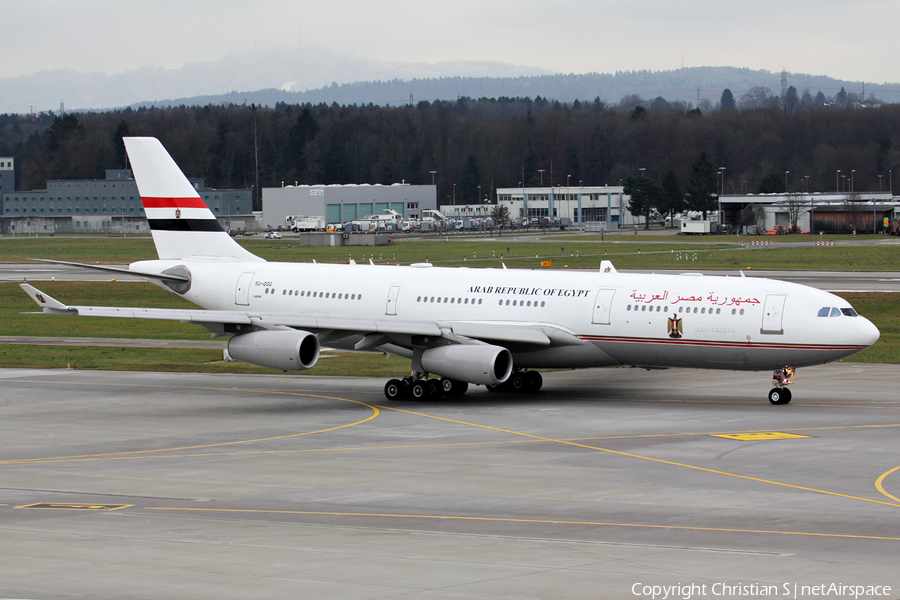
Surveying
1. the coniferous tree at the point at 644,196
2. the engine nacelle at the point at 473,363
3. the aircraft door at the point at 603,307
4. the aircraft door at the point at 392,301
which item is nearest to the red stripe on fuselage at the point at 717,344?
the aircraft door at the point at 603,307

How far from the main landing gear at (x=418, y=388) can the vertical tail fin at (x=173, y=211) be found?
10945 mm

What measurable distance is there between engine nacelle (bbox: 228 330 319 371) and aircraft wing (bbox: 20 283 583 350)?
65cm

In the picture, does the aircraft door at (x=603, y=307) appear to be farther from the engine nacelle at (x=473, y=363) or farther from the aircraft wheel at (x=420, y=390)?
the aircraft wheel at (x=420, y=390)

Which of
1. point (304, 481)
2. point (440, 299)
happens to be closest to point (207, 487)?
point (304, 481)

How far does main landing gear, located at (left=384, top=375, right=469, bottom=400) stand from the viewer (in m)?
36.3

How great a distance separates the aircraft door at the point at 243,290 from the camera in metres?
41.5

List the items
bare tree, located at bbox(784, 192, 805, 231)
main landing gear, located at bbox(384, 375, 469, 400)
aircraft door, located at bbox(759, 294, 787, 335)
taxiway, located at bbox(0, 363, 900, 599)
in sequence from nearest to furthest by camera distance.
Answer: taxiway, located at bbox(0, 363, 900, 599) < aircraft door, located at bbox(759, 294, 787, 335) < main landing gear, located at bbox(384, 375, 469, 400) < bare tree, located at bbox(784, 192, 805, 231)

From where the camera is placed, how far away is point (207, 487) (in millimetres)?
23219

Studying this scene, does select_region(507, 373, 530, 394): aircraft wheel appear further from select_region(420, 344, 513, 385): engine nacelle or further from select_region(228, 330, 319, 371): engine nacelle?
select_region(228, 330, 319, 371): engine nacelle

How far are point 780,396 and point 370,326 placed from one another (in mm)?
13546

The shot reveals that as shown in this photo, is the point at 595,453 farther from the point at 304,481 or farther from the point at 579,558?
the point at 579,558

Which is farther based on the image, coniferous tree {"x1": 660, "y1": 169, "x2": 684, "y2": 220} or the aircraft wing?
coniferous tree {"x1": 660, "y1": 169, "x2": 684, "y2": 220}

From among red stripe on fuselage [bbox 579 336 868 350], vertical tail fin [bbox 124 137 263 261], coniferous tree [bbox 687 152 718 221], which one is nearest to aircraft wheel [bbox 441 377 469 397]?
red stripe on fuselage [bbox 579 336 868 350]

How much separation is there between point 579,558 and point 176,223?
3086 centimetres
